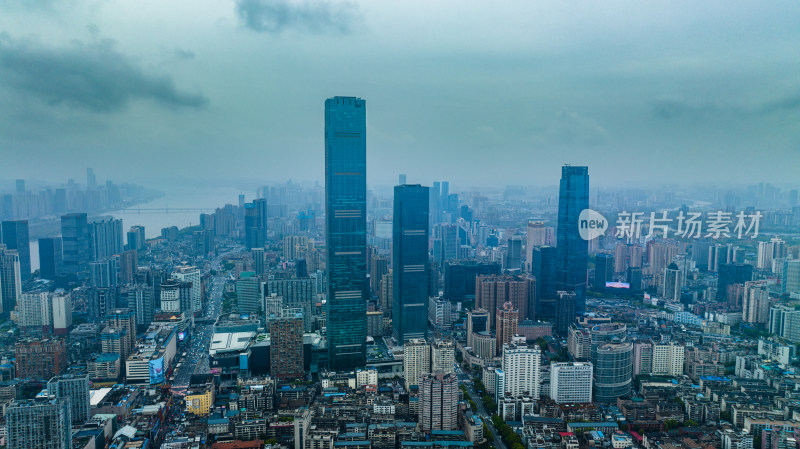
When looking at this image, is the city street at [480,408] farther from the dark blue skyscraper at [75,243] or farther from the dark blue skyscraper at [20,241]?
the dark blue skyscraper at [20,241]

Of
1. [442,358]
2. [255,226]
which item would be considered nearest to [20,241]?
[255,226]

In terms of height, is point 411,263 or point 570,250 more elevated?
point 570,250

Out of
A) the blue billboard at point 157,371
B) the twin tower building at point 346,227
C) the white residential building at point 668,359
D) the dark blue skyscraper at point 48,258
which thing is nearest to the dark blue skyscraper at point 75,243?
the dark blue skyscraper at point 48,258

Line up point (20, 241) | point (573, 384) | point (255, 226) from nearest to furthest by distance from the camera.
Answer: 1. point (573, 384)
2. point (20, 241)
3. point (255, 226)

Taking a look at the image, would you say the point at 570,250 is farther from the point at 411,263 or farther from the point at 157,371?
the point at 157,371

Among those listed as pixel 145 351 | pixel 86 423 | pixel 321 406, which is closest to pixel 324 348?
pixel 321 406

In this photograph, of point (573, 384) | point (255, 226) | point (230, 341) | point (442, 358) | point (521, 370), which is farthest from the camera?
point (255, 226)

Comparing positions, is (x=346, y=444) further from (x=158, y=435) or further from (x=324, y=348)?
(x=324, y=348)
